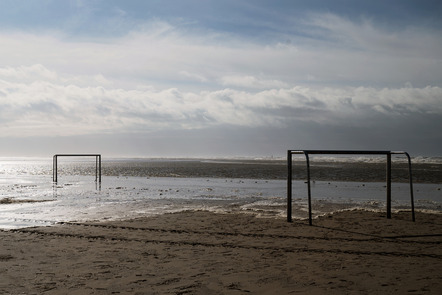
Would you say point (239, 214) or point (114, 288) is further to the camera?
point (239, 214)

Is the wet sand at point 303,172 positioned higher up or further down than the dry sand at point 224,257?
higher up

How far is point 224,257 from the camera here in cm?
721

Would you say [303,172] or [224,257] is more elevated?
[303,172]

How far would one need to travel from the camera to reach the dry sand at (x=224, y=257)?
5609mm

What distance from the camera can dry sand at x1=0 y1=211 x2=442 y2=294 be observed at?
5609mm

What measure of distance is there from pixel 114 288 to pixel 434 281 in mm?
4362

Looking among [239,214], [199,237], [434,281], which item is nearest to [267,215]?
[239,214]

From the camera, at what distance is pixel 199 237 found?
8.99m

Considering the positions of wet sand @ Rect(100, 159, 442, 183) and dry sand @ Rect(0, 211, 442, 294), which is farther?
wet sand @ Rect(100, 159, 442, 183)

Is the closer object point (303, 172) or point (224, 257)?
point (224, 257)

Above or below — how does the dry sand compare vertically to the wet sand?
below

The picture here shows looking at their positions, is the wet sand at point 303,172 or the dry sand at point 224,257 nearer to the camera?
the dry sand at point 224,257

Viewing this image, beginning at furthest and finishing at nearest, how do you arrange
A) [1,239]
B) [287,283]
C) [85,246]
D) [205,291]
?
1. [1,239]
2. [85,246]
3. [287,283]
4. [205,291]

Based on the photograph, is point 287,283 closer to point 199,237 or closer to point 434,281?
point 434,281
